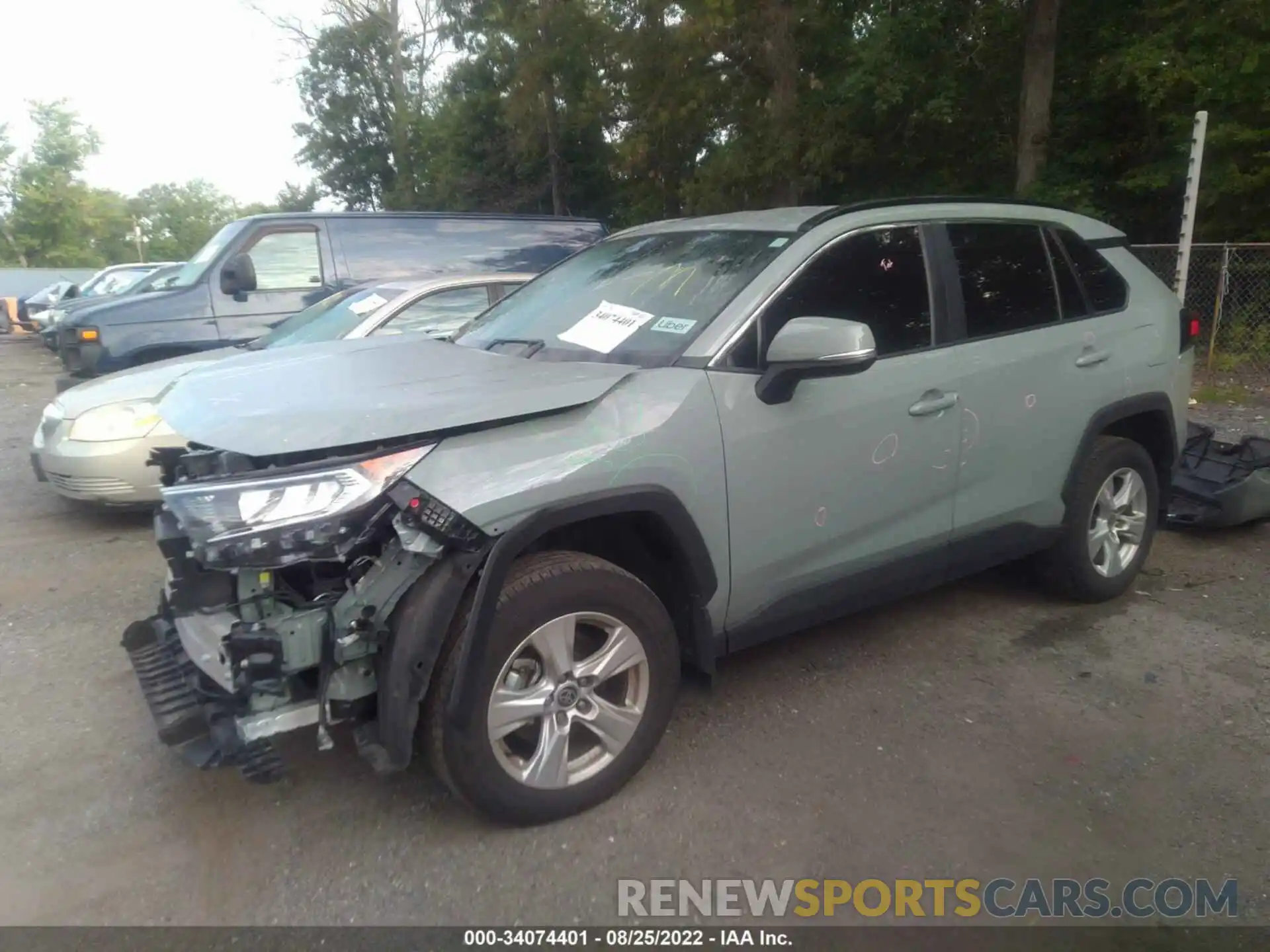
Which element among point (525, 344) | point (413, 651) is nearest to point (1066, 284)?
point (525, 344)

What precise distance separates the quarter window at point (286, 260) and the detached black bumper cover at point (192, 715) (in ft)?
19.0

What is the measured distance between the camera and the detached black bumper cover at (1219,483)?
18.0ft

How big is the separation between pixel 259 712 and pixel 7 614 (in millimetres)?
2899

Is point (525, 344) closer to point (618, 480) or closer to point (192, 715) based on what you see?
point (618, 480)

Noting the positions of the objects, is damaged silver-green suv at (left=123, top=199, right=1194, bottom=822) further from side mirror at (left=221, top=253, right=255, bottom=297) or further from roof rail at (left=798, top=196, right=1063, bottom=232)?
side mirror at (left=221, top=253, right=255, bottom=297)

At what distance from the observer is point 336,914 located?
263cm

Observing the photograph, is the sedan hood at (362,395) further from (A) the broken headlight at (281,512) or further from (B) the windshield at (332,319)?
(B) the windshield at (332,319)

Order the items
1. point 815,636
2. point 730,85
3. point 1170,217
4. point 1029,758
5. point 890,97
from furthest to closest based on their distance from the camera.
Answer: point 730,85 < point 890,97 < point 1170,217 < point 815,636 < point 1029,758

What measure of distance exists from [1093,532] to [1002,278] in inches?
50.6

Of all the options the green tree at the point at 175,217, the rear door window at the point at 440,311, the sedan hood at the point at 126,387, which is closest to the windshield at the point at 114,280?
the sedan hood at the point at 126,387

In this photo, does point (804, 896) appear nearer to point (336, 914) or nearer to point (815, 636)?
point (336, 914)

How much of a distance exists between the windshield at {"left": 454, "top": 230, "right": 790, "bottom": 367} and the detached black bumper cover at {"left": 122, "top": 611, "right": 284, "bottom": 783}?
5.17ft

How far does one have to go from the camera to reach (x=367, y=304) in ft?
20.8

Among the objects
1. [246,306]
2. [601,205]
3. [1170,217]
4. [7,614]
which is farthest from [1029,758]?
[601,205]
